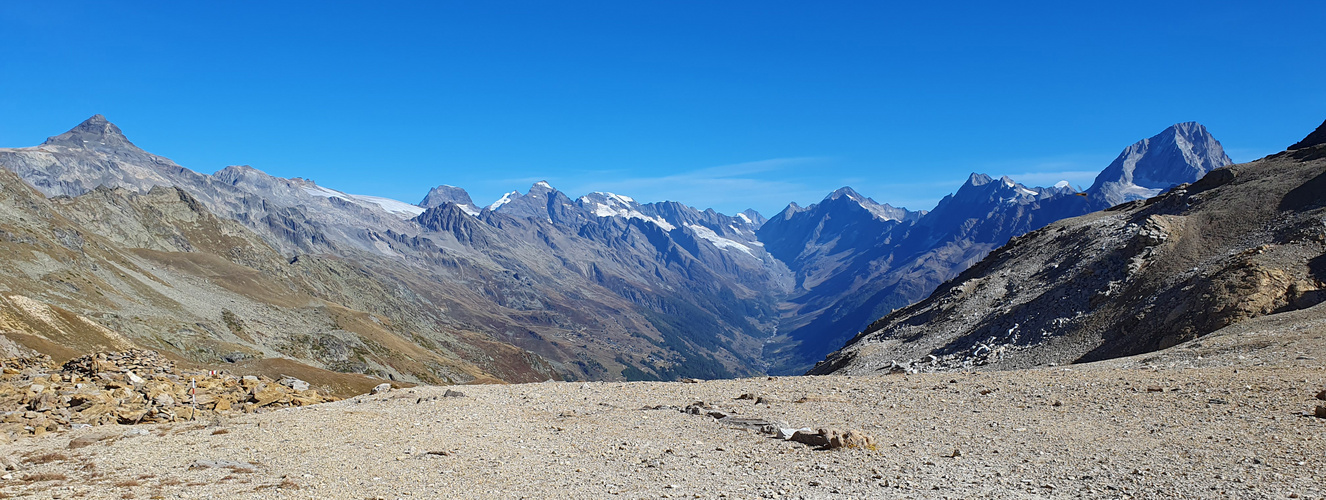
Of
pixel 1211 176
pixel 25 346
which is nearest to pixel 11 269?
pixel 25 346

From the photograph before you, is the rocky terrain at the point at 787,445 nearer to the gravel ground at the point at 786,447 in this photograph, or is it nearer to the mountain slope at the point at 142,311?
the gravel ground at the point at 786,447

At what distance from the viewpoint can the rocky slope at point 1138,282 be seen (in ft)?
141

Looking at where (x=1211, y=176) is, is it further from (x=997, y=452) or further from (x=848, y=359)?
(x=997, y=452)

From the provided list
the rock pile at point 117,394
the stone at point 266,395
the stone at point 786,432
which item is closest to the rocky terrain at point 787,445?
the stone at point 786,432

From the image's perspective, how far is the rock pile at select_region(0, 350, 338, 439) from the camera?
26500 millimetres

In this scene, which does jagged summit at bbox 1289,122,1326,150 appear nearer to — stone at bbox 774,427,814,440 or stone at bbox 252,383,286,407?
stone at bbox 774,427,814,440

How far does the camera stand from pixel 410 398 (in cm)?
3300

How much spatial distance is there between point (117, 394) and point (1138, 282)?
5799 centimetres

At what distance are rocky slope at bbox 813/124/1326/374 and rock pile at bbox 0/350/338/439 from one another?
3746 centimetres

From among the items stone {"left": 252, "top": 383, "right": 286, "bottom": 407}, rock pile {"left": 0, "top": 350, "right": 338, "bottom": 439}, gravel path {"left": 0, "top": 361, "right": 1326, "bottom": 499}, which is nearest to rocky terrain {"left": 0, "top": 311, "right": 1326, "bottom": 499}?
gravel path {"left": 0, "top": 361, "right": 1326, "bottom": 499}

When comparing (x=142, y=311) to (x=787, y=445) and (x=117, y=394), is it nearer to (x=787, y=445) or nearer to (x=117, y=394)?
(x=117, y=394)

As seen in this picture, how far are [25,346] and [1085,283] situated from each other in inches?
3325

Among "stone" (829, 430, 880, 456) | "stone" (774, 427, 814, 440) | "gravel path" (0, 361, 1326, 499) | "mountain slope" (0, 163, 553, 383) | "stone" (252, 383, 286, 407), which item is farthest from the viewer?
"mountain slope" (0, 163, 553, 383)

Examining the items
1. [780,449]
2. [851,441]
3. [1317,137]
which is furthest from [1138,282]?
[1317,137]
